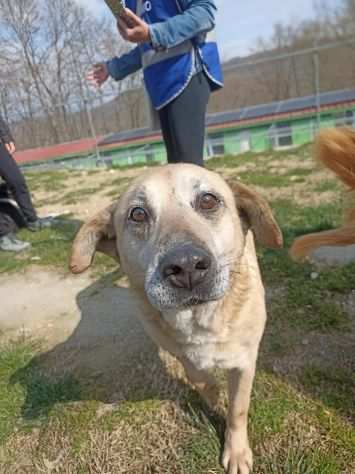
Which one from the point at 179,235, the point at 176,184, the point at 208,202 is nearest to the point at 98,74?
the point at 176,184

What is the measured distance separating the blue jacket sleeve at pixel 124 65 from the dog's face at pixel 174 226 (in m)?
1.33

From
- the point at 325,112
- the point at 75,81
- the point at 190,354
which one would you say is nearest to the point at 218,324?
the point at 190,354

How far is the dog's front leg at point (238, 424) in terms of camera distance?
61.4 inches

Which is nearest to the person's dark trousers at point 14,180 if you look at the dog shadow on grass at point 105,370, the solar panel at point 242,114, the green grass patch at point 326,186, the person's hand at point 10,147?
the person's hand at point 10,147

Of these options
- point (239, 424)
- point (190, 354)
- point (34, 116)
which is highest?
point (34, 116)

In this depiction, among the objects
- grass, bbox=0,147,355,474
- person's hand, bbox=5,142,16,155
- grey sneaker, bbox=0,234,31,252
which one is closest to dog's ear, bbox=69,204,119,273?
grass, bbox=0,147,355,474

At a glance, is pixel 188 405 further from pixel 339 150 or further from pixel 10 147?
pixel 10 147

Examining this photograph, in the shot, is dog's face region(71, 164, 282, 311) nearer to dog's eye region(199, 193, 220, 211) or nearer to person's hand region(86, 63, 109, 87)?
dog's eye region(199, 193, 220, 211)

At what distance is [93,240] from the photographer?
70.2 inches

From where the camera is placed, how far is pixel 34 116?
1246 centimetres

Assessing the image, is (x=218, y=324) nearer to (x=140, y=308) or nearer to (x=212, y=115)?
(x=140, y=308)

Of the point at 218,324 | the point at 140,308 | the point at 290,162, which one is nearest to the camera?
the point at 218,324

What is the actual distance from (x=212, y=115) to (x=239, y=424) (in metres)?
17.6

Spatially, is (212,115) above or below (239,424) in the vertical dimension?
above
